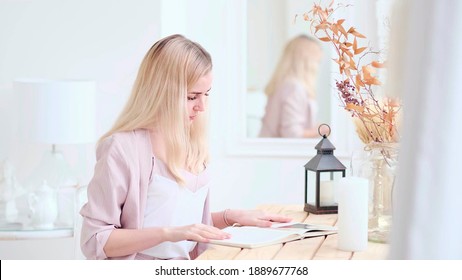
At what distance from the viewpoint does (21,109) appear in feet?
A: 13.2

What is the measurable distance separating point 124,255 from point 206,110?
53cm

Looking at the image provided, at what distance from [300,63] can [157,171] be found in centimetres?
393

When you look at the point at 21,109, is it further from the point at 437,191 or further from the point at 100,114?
the point at 437,191

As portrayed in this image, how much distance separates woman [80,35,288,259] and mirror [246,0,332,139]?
2.82m

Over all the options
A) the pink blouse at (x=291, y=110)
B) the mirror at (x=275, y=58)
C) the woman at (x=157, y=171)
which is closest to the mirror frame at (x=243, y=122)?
the mirror at (x=275, y=58)

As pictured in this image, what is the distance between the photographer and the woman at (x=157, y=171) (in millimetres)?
2465

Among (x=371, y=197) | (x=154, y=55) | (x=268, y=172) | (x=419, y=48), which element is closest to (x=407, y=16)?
(x=419, y=48)

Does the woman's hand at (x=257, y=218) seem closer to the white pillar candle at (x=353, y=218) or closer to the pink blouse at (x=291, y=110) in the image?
the white pillar candle at (x=353, y=218)

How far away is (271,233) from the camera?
242 centimetres

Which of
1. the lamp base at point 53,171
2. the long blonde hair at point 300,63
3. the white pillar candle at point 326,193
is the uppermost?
the long blonde hair at point 300,63

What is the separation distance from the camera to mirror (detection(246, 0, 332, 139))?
5.66 m

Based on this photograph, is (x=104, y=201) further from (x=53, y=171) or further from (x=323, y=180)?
(x=53, y=171)

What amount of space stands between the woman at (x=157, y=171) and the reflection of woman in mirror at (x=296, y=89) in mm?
3395

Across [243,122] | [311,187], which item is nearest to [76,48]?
[243,122]
